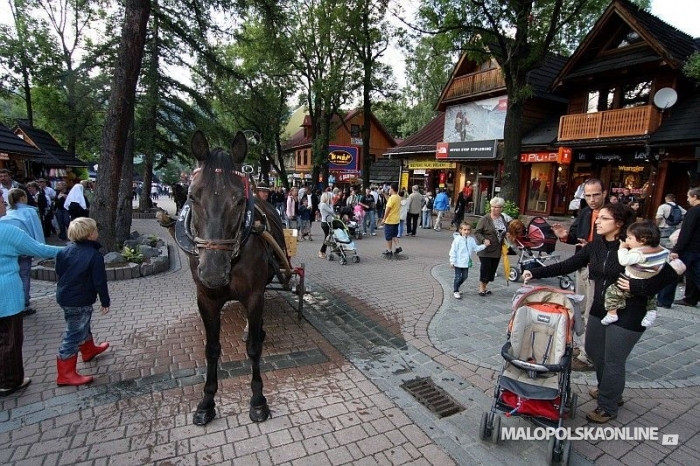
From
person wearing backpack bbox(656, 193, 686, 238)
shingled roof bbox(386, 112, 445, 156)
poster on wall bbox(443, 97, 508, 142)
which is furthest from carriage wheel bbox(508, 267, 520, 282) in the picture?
shingled roof bbox(386, 112, 445, 156)

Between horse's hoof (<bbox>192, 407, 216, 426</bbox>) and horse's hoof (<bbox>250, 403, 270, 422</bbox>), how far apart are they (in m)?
0.34

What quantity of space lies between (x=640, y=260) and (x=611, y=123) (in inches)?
607

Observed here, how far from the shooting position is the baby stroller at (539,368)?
2656 millimetres

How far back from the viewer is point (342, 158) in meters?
32.2

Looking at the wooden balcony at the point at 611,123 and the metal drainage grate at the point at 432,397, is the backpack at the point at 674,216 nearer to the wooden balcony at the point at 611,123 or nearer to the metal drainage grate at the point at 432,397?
the wooden balcony at the point at 611,123

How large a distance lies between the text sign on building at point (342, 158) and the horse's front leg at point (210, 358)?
29052 mm

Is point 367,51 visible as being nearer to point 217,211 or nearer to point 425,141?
point 425,141

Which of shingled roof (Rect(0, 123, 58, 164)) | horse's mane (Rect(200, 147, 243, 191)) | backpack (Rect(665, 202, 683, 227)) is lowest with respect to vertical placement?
backpack (Rect(665, 202, 683, 227))

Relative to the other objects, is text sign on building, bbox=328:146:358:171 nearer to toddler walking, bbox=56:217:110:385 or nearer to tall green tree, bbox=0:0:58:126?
tall green tree, bbox=0:0:58:126

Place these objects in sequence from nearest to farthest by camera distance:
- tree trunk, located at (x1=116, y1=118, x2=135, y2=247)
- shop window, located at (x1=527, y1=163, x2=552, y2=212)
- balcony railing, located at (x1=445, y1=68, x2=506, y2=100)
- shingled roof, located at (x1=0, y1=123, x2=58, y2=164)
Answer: tree trunk, located at (x1=116, y1=118, x2=135, y2=247)
shingled roof, located at (x1=0, y1=123, x2=58, y2=164)
shop window, located at (x1=527, y1=163, x2=552, y2=212)
balcony railing, located at (x1=445, y1=68, x2=506, y2=100)

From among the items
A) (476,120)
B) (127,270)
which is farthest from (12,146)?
(476,120)

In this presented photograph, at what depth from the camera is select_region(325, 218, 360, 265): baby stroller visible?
369 inches

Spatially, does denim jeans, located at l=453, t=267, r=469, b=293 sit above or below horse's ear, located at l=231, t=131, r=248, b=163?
below

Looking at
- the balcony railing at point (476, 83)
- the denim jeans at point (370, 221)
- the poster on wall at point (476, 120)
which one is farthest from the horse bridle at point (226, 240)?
the balcony railing at point (476, 83)
